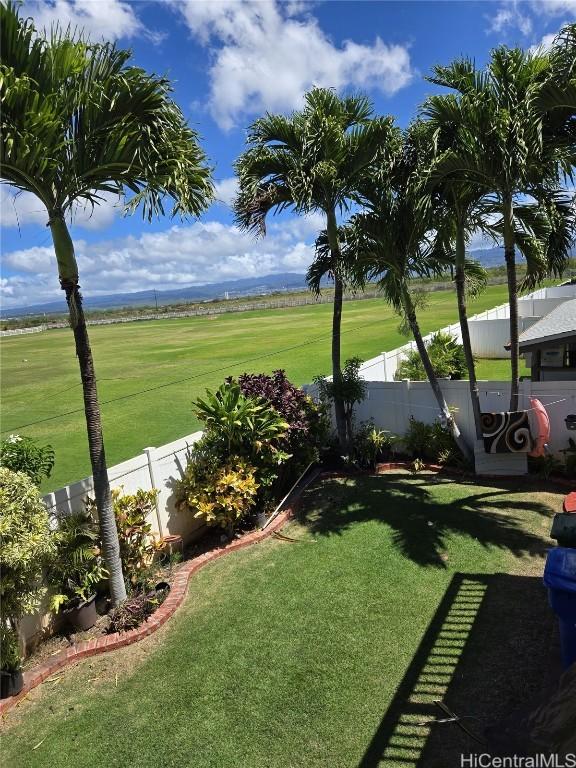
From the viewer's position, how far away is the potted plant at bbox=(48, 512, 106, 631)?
5.20 m

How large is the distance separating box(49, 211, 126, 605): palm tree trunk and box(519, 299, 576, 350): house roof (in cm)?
753

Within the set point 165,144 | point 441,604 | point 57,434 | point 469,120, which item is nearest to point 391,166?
point 469,120

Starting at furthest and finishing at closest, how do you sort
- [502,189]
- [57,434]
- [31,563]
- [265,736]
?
[57,434] → [502,189] → [31,563] → [265,736]

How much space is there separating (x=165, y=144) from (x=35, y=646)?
521 centimetres

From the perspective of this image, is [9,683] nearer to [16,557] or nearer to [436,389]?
[16,557]

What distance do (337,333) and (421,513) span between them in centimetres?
353

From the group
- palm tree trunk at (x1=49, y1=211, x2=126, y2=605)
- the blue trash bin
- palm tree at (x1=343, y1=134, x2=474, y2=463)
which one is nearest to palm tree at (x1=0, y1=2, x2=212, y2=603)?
palm tree trunk at (x1=49, y1=211, x2=126, y2=605)

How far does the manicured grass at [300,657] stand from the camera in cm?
378

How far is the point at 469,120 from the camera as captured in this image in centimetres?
690

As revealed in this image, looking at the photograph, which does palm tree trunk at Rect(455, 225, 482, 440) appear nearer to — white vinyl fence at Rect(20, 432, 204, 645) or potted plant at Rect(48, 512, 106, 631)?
white vinyl fence at Rect(20, 432, 204, 645)

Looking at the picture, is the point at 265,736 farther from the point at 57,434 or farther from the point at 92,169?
the point at 57,434

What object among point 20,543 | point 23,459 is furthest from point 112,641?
point 23,459

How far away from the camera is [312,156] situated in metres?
8.03

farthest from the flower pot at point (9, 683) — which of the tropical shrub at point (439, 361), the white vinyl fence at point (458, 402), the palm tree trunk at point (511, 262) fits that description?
the tropical shrub at point (439, 361)
